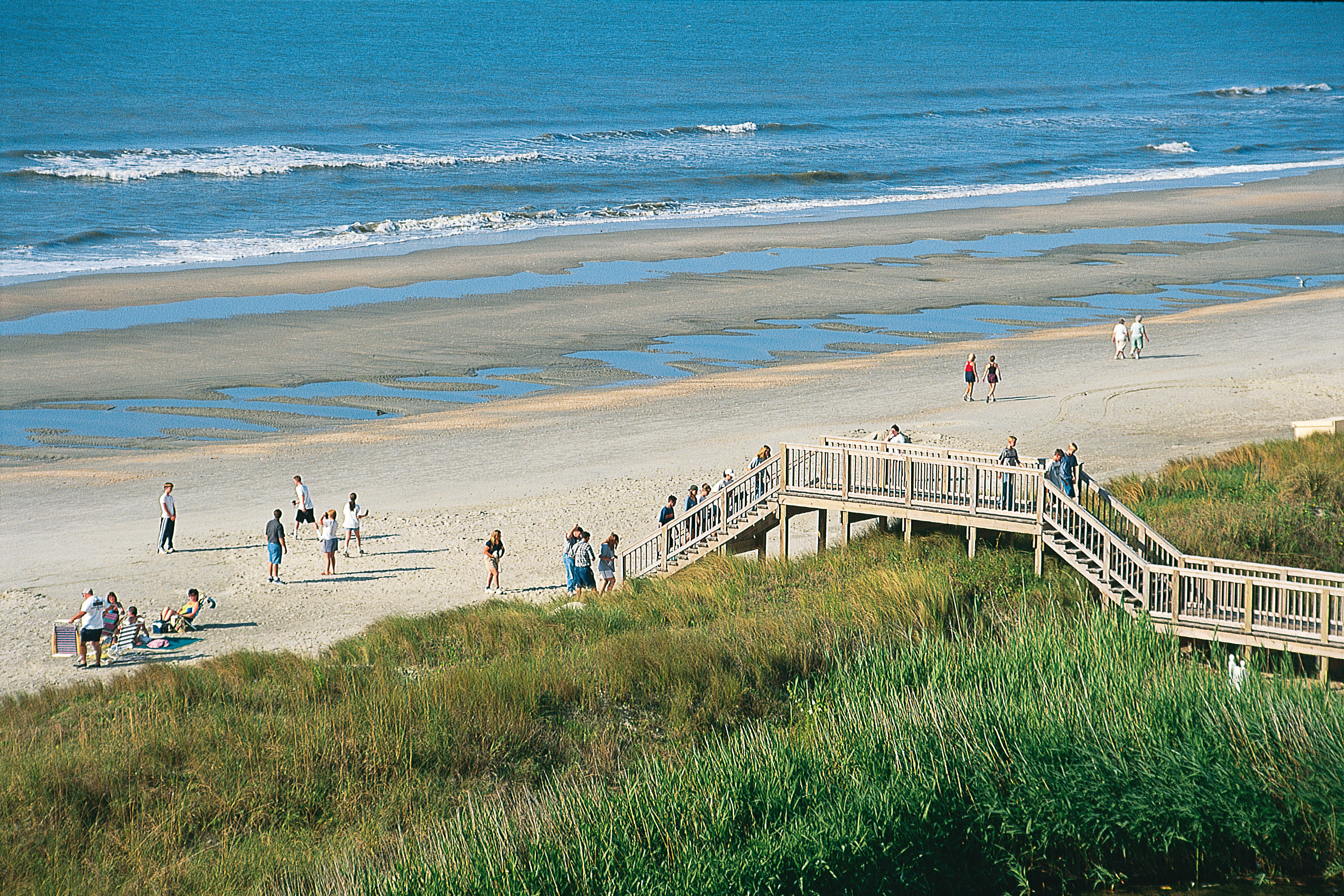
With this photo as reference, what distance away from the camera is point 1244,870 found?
1067 centimetres

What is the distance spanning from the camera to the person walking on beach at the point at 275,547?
65.6 feet

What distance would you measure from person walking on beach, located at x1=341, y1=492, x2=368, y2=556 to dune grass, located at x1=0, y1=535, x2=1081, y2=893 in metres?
4.59

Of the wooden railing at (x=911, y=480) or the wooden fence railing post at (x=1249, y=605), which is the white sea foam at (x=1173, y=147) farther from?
the wooden fence railing post at (x=1249, y=605)

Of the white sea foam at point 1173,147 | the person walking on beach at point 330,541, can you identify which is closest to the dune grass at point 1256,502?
the person walking on beach at point 330,541

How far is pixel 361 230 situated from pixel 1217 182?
41.1m

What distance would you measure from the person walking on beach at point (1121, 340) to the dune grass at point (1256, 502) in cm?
917

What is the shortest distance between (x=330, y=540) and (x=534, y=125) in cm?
6811

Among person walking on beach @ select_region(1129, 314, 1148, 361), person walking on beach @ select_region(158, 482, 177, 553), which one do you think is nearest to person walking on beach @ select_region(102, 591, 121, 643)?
person walking on beach @ select_region(158, 482, 177, 553)

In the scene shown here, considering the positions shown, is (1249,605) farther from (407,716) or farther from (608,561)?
(608,561)

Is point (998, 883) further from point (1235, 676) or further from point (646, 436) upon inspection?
point (646, 436)

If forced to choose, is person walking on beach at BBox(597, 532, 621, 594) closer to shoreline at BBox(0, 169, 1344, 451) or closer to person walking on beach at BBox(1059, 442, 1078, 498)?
person walking on beach at BBox(1059, 442, 1078, 498)

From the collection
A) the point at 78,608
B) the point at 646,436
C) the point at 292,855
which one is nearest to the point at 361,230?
the point at 646,436

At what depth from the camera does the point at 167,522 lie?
2105cm

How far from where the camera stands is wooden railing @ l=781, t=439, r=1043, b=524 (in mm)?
16312
